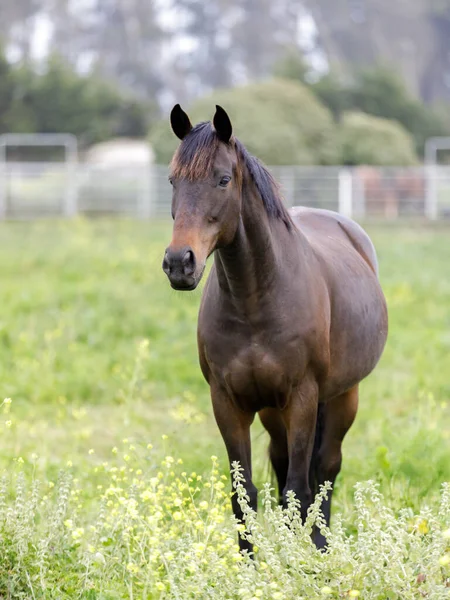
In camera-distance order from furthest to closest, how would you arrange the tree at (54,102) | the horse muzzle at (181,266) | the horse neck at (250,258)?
the tree at (54,102), the horse neck at (250,258), the horse muzzle at (181,266)

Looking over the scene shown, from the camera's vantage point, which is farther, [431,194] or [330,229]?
[431,194]

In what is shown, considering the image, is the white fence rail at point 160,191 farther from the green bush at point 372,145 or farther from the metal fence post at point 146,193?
the green bush at point 372,145

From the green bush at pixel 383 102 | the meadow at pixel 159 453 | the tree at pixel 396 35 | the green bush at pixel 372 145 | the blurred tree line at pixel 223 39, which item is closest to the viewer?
the meadow at pixel 159 453

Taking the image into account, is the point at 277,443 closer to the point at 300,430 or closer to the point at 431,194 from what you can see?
the point at 300,430

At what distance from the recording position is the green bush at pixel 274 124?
95.8ft

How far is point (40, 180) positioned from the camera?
1069 inches

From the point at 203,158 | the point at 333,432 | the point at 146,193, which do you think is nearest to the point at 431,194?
the point at 146,193

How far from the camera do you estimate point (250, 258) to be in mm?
4109

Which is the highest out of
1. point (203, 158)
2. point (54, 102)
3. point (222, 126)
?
point (54, 102)

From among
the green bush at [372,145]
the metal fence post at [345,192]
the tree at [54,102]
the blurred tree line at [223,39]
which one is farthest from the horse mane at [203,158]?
the blurred tree line at [223,39]

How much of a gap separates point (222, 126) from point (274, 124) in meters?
26.5

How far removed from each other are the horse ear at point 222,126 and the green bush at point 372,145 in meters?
27.9

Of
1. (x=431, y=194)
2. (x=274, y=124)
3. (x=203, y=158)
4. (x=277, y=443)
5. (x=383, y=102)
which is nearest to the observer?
(x=203, y=158)

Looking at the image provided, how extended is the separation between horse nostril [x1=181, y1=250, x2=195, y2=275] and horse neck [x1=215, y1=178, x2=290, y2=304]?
1.76 ft
